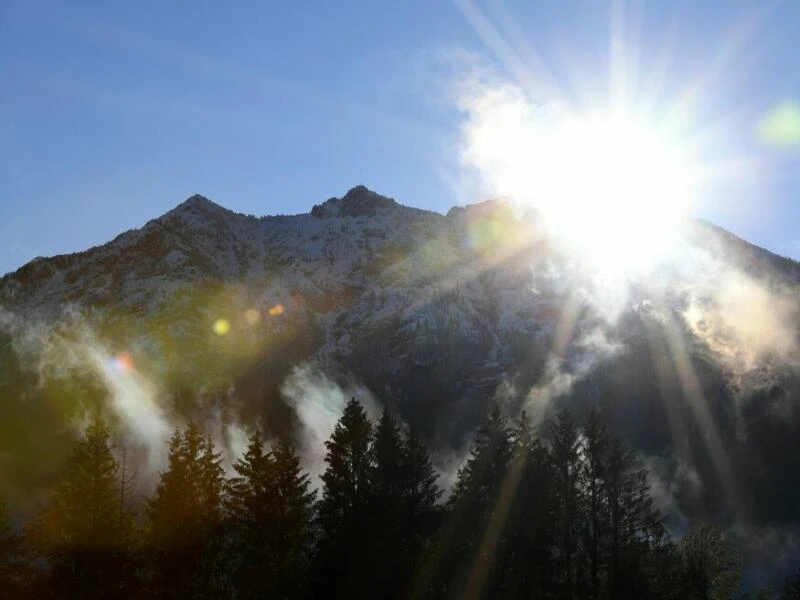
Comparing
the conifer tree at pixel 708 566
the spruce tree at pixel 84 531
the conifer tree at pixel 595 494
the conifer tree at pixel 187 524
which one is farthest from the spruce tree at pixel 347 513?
the conifer tree at pixel 708 566

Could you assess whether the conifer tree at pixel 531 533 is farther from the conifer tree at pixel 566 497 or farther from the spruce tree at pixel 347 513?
the spruce tree at pixel 347 513

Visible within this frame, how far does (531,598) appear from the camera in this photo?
134 ft

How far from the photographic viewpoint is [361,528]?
1513 inches

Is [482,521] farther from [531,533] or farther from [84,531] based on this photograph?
[84,531]

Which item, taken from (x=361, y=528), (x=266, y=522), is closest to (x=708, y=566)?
(x=361, y=528)

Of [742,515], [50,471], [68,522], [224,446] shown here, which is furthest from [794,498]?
[68,522]

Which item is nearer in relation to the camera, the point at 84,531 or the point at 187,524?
the point at 84,531

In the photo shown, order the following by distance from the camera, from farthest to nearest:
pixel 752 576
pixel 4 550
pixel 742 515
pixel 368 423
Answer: pixel 742 515, pixel 752 576, pixel 368 423, pixel 4 550

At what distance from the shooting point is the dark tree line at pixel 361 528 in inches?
1542

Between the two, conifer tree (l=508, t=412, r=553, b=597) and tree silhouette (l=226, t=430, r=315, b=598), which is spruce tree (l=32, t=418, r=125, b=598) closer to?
tree silhouette (l=226, t=430, r=315, b=598)

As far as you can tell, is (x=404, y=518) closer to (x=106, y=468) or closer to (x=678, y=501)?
(x=106, y=468)

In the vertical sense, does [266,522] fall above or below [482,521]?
above

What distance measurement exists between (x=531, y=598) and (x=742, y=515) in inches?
6445

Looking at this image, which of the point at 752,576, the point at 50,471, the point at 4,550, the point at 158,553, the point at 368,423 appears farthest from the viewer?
the point at 50,471
